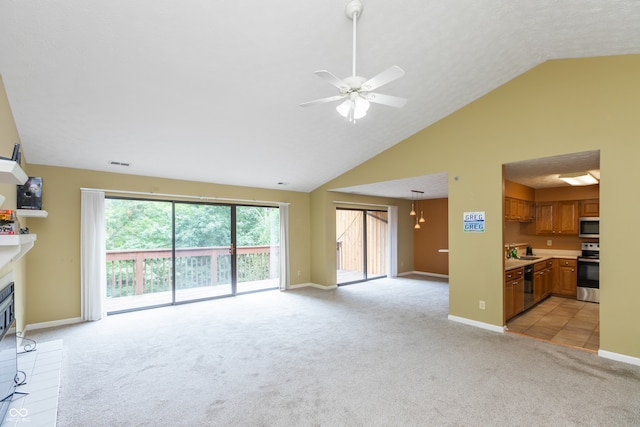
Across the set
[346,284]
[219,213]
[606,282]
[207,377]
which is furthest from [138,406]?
[346,284]

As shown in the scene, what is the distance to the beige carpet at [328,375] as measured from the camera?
241cm

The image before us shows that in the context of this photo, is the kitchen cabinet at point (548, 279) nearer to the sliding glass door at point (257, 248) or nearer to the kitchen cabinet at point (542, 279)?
the kitchen cabinet at point (542, 279)

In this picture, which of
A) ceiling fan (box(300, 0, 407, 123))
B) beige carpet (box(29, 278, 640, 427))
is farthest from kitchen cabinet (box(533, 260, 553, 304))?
ceiling fan (box(300, 0, 407, 123))

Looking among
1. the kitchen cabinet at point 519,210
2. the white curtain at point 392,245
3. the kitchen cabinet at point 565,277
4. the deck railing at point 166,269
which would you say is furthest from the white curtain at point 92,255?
the kitchen cabinet at point 565,277

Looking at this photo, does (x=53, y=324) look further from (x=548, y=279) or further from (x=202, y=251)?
(x=548, y=279)

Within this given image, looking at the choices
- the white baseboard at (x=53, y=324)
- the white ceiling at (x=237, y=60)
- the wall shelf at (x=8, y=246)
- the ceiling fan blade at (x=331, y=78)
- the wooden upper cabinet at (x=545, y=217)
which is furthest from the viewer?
the wooden upper cabinet at (x=545, y=217)

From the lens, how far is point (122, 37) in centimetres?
252

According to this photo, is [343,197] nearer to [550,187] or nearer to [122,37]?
[550,187]

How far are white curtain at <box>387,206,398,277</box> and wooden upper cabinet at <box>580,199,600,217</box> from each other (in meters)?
4.03

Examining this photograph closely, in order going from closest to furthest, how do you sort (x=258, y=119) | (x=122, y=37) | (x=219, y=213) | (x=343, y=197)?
(x=122, y=37)
(x=258, y=119)
(x=219, y=213)
(x=343, y=197)

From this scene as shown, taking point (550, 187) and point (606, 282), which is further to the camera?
point (550, 187)

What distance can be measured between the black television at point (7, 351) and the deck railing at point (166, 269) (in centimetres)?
306

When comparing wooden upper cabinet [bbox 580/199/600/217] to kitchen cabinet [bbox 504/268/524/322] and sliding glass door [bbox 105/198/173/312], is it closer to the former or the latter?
kitchen cabinet [bbox 504/268/524/322]

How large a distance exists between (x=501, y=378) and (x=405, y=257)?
20.2ft
